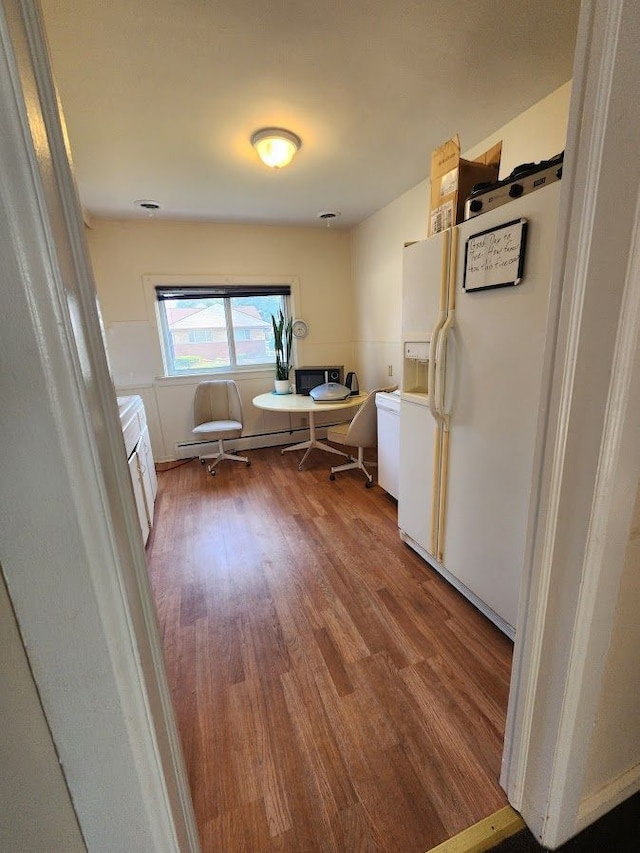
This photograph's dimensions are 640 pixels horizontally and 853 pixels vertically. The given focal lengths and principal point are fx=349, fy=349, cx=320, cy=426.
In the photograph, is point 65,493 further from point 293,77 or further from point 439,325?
point 293,77

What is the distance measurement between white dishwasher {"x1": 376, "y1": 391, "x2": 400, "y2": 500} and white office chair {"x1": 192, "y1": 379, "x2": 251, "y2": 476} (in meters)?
1.62

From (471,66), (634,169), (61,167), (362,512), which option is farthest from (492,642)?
(471,66)

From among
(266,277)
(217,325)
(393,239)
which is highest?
(393,239)

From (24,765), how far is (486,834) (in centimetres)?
121

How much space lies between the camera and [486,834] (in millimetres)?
977

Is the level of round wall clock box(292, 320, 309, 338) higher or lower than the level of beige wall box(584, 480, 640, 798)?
higher

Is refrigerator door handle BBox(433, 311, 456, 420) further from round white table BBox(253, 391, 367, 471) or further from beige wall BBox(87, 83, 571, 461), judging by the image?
beige wall BBox(87, 83, 571, 461)

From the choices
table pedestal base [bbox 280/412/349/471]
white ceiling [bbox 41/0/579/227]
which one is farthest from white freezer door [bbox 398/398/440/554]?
white ceiling [bbox 41/0/579/227]

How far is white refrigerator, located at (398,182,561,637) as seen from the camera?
1.29 m

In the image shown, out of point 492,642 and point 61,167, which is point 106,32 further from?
point 492,642

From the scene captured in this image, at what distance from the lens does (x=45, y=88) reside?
43cm

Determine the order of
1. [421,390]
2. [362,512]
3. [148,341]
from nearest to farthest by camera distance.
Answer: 1. [421,390]
2. [362,512]
3. [148,341]

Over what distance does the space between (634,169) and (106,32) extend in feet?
6.30

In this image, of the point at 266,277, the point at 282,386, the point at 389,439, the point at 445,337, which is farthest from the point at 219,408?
the point at 445,337
